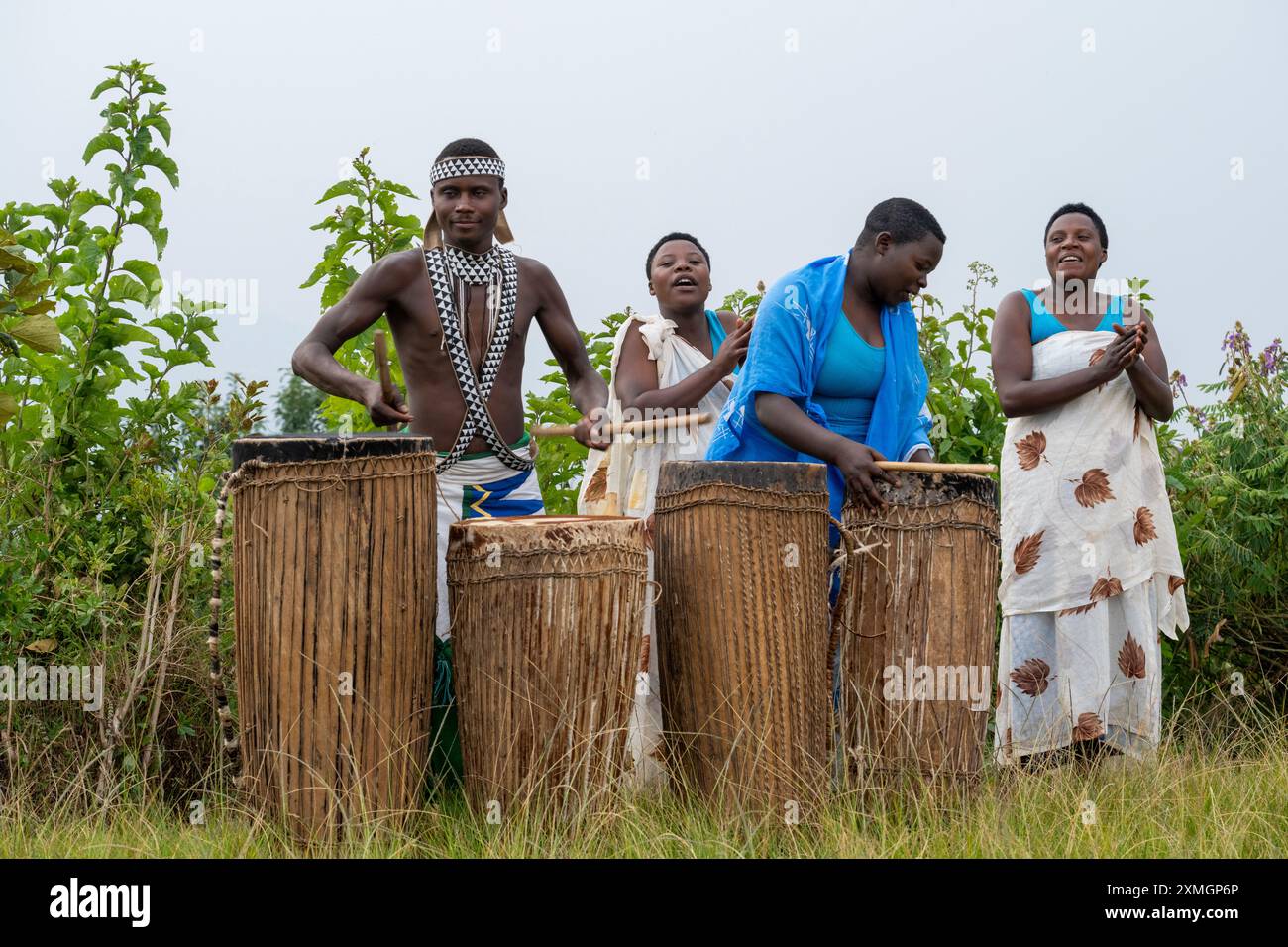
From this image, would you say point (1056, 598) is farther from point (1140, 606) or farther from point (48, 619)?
point (48, 619)

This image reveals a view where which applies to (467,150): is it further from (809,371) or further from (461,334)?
(809,371)

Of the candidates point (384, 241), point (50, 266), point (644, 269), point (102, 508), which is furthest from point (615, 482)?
point (50, 266)

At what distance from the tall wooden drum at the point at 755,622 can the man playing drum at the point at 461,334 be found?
692 mm

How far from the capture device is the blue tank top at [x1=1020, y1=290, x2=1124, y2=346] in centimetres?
510

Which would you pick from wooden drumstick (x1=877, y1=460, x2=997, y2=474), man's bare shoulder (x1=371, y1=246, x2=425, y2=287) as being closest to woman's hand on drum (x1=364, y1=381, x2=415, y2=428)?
man's bare shoulder (x1=371, y1=246, x2=425, y2=287)

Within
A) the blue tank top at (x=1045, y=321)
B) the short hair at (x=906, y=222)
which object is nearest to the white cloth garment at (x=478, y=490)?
the short hair at (x=906, y=222)

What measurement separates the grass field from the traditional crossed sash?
112 centimetres

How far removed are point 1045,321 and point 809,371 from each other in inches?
51.2

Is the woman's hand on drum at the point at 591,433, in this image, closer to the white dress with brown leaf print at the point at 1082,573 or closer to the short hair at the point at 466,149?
the short hair at the point at 466,149

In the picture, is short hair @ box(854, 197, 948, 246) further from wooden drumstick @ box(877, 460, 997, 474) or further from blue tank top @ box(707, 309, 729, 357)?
blue tank top @ box(707, 309, 729, 357)

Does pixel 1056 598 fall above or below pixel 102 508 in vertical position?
below

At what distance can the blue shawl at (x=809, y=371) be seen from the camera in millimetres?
4195

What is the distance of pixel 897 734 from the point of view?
13.3 feet

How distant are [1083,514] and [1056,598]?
1.00 ft
